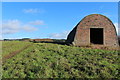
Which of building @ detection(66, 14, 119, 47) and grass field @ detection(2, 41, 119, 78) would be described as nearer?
grass field @ detection(2, 41, 119, 78)

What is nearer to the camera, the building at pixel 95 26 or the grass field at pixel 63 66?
the grass field at pixel 63 66

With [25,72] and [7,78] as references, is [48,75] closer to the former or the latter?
[25,72]

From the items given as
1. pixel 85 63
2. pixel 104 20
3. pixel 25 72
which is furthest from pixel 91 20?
pixel 25 72

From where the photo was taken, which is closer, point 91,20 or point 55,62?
point 55,62

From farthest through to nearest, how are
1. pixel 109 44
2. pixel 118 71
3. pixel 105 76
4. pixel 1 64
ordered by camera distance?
pixel 109 44 → pixel 1 64 → pixel 118 71 → pixel 105 76

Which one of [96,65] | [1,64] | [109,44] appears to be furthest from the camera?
[109,44]

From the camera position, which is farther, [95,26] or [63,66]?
[95,26]

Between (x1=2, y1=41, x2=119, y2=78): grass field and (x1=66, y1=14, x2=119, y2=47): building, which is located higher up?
(x1=66, y1=14, x2=119, y2=47): building

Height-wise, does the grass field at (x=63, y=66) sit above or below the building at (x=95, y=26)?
below

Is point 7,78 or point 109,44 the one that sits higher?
point 109,44

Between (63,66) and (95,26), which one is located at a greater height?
(95,26)

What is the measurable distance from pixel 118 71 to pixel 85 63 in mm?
2664

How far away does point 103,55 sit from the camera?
15.7 m

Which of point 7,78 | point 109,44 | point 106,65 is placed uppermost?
point 109,44
